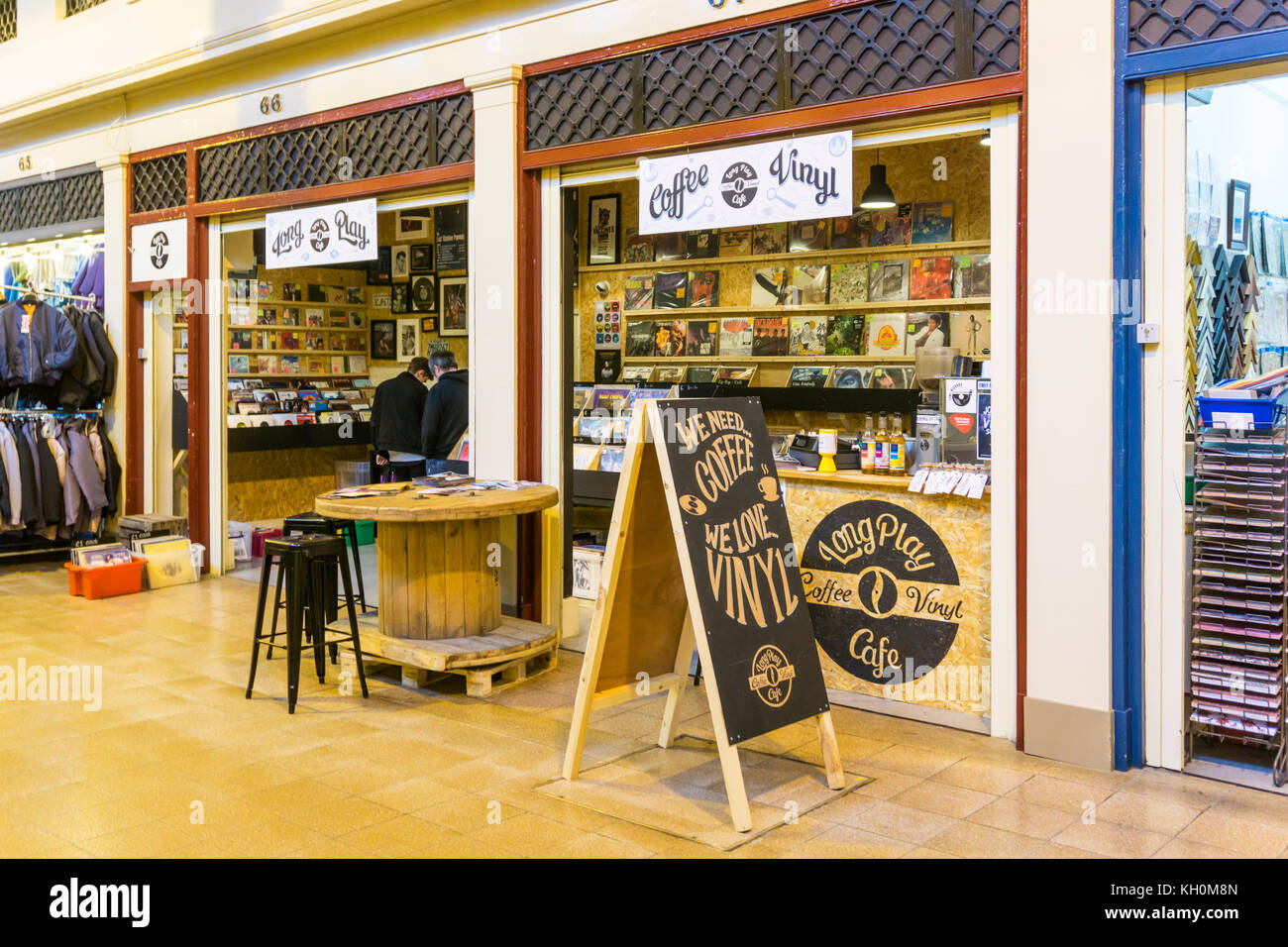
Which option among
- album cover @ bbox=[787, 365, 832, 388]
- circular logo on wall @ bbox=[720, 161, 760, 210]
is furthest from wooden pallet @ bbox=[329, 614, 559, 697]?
album cover @ bbox=[787, 365, 832, 388]

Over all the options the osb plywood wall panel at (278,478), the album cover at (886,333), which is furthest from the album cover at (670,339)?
the osb plywood wall panel at (278,478)

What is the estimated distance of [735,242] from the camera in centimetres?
871

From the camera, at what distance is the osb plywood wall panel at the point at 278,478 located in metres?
9.13

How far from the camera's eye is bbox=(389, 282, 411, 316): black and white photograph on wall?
1041 cm

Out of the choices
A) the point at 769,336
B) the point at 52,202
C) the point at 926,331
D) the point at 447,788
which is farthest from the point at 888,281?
the point at 52,202

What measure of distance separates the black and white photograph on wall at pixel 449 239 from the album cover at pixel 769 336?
2985 millimetres

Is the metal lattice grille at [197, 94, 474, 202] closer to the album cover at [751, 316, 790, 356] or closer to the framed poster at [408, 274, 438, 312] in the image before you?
the framed poster at [408, 274, 438, 312]

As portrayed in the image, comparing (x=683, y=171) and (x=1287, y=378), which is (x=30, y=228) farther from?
(x=1287, y=378)

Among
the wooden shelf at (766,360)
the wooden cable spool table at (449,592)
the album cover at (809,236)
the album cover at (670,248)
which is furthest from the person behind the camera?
the album cover at (670,248)

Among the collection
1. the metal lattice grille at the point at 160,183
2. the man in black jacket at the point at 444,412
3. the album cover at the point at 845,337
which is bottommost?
the man in black jacket at the point at 444,412

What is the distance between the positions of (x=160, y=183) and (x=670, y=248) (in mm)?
3849

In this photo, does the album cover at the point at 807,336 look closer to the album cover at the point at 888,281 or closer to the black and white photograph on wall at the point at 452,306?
the album cover at the point at 888,281

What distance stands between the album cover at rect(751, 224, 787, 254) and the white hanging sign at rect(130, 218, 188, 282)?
Result: 4.14 m

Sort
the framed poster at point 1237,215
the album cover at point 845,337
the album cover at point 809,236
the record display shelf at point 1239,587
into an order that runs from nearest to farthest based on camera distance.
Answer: the record display shelf at point 1239,587 → the framed poster at point 1237,215 → the album cover at point 845,337 → the album cover at point 809,236
